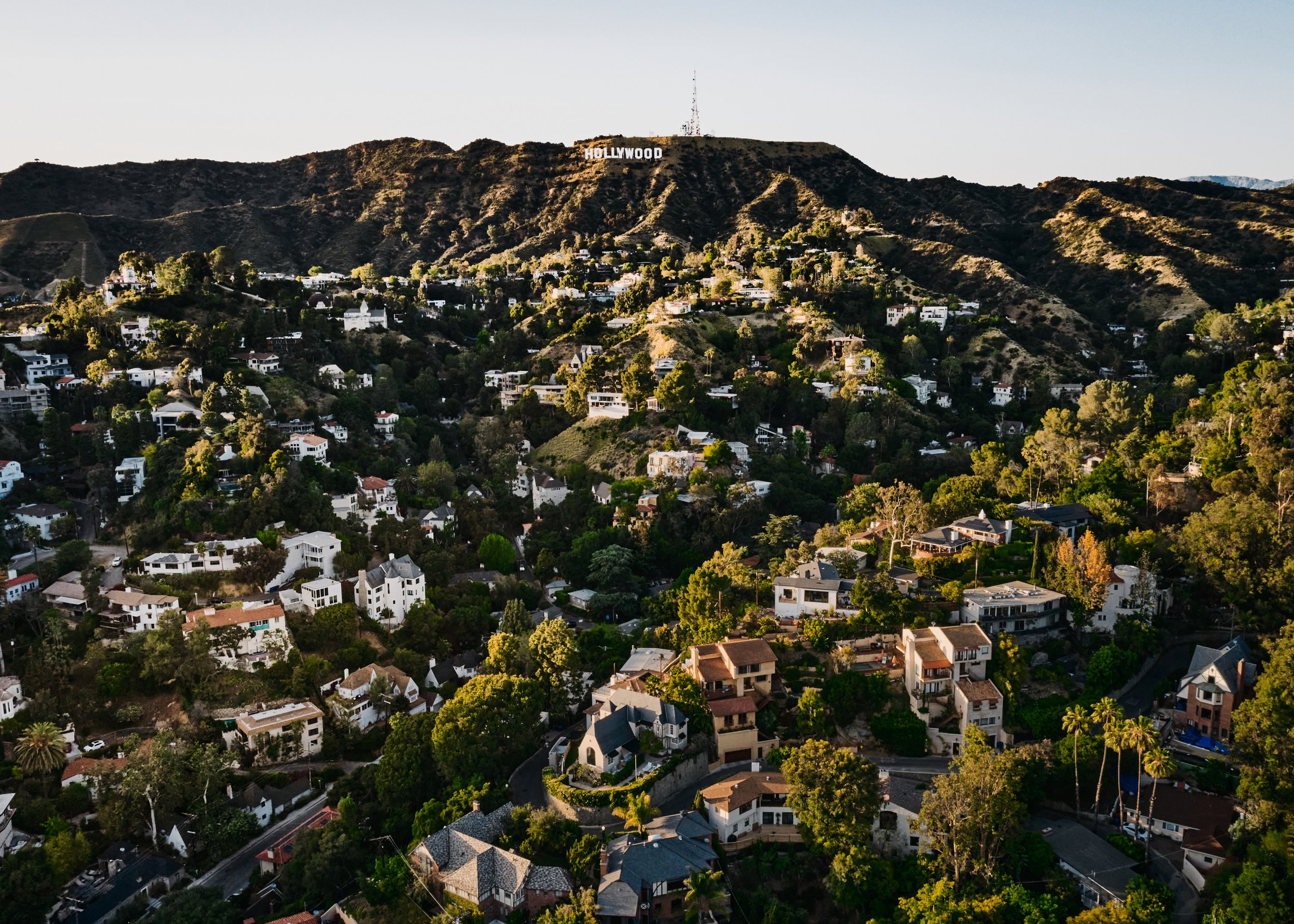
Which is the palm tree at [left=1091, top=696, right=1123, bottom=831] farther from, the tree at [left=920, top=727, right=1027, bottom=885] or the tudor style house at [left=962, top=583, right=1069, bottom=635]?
the tudor style house at [left=962, top=583, right=1069, bottom=635]

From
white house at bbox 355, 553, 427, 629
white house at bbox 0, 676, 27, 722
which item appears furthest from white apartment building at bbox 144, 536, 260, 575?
white house at bbox 0, 676, 27, 722

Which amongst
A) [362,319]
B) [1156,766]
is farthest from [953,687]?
[362,319]

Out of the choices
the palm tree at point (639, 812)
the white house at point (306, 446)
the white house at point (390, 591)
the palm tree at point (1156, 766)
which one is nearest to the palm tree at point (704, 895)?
the palm tree at point (639, 812)

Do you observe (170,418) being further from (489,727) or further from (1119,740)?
(1119,740)

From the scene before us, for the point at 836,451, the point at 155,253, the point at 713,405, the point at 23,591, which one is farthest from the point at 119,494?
the point at 155,253

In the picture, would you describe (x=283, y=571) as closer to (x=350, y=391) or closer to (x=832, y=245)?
(x=350, y=391)

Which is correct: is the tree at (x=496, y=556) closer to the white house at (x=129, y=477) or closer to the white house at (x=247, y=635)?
the white house at (x=247, y=635)
